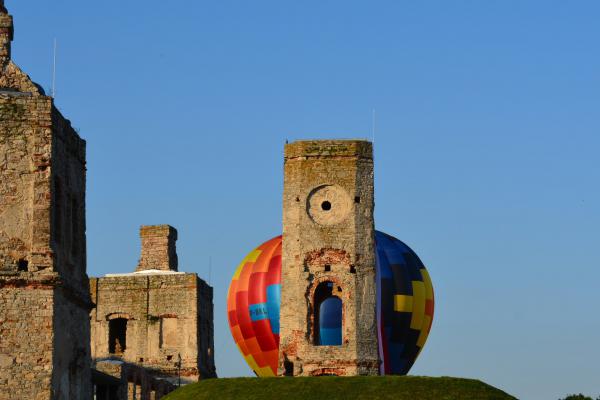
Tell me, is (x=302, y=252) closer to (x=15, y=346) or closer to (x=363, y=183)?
(x=363, y=183)

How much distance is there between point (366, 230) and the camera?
48.7 m

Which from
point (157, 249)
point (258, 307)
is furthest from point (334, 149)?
point (157, 249)

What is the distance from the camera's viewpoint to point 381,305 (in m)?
50.8

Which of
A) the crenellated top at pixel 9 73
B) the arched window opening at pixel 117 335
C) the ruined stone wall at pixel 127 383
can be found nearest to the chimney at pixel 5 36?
the crenellated top at pixel 9 73

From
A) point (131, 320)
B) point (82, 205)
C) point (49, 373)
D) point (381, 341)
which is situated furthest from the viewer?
point (131, 320)

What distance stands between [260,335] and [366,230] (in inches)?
243

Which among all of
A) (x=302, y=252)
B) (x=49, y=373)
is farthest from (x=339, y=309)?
(x=49, y=373)

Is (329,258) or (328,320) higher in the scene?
(329,258)

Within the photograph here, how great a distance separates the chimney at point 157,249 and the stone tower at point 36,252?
803 inches

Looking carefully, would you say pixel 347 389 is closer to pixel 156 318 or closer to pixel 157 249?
pixel 156 318

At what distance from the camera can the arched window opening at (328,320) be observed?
161ft

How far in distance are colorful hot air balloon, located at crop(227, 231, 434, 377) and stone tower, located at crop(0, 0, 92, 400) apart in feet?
47.0

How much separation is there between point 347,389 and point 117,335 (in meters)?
18.2

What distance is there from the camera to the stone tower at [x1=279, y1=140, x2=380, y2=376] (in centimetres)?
4825
